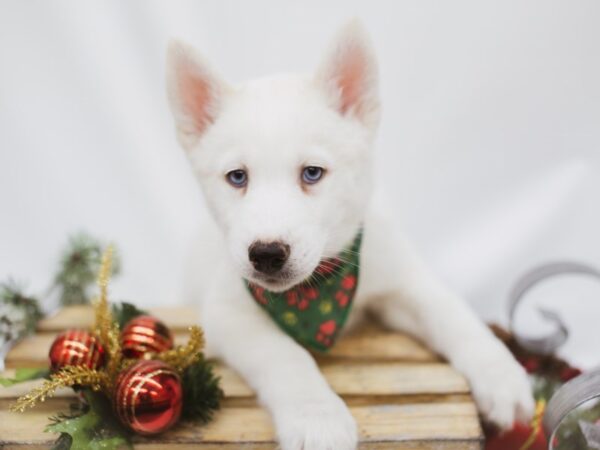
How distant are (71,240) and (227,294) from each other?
0.74 metres

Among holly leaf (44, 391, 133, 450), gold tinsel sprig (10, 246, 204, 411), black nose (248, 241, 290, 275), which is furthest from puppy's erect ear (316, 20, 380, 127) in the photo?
holly leaf (44, 391, 133, 450)

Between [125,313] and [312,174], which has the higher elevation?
[312,174]

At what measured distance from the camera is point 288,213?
6.01ft

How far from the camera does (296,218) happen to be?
184 cm

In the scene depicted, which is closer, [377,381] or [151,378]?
[151,378]

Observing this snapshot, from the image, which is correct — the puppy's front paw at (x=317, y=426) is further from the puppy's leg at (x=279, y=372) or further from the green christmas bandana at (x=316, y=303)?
the green christmas bandana at (x=316, y=303)

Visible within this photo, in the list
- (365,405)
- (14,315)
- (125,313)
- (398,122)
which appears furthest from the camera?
(398,122)

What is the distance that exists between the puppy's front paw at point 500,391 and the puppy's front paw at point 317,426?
41 centimetres

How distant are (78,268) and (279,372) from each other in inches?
40.5

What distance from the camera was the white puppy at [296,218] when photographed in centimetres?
184

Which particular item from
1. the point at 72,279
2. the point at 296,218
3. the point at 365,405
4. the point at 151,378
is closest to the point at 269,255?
the point at 296,218

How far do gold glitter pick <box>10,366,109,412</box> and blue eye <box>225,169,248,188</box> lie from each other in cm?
58

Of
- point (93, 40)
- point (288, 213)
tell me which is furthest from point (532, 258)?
point (93, 40)

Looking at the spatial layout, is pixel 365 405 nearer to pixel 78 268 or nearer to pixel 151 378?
pixel 151 378
